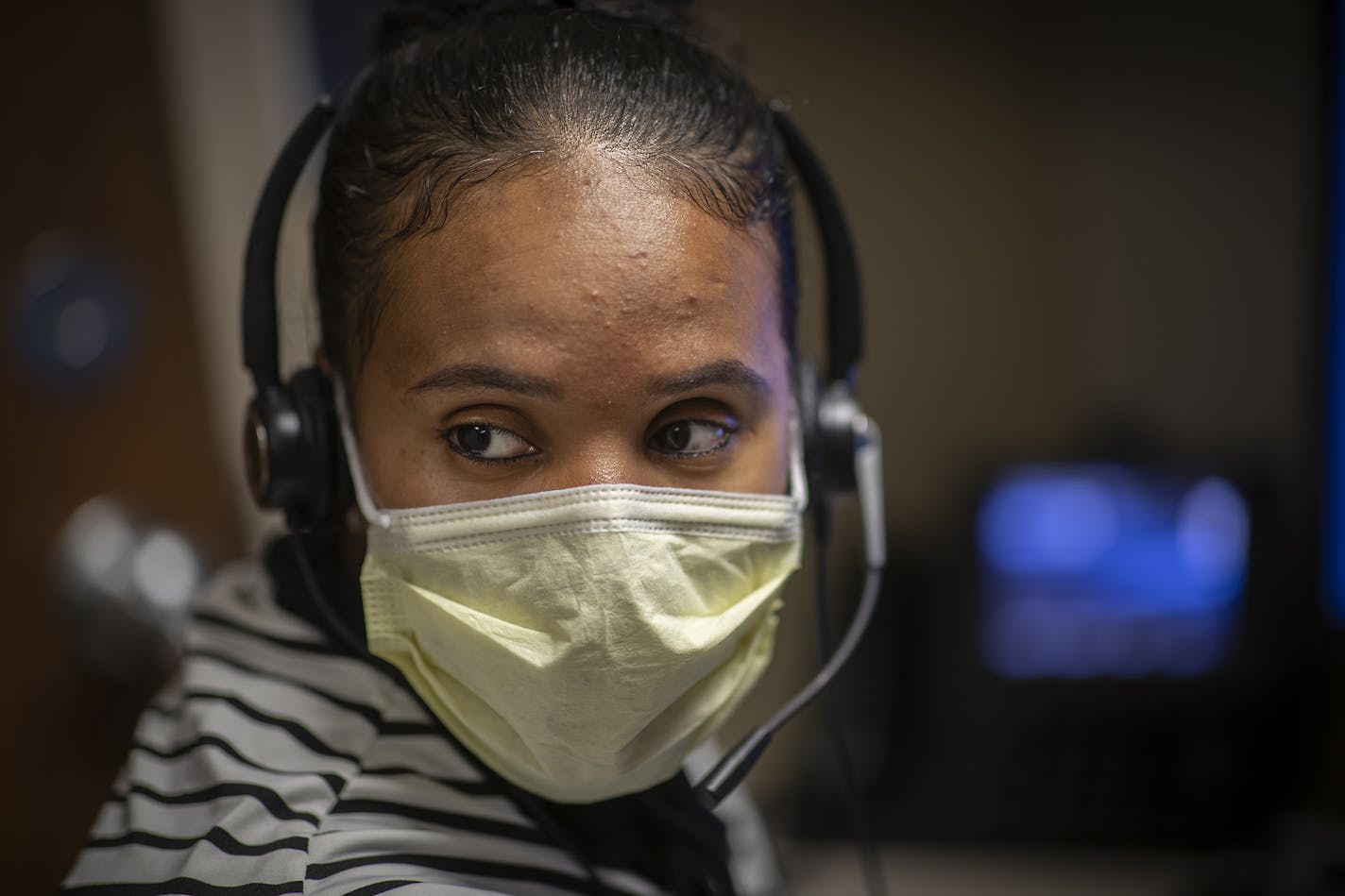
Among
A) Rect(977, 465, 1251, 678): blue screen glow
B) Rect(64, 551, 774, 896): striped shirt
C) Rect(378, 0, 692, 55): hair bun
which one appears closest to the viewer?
Rect(64, 551, 774, 896): striped shirt

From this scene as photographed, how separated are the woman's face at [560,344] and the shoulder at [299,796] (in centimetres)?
15

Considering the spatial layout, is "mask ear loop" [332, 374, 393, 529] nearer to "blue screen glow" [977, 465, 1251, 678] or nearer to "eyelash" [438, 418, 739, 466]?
"eyelash" [438, 418, 739, 466]

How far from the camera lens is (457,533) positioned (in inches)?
23.0

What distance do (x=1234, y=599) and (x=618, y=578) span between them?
109 centimetres

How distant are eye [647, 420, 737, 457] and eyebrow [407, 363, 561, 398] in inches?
3.5

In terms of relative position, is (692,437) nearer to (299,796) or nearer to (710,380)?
(710,380)

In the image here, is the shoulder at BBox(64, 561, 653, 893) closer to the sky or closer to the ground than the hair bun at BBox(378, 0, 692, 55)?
closer to the ground

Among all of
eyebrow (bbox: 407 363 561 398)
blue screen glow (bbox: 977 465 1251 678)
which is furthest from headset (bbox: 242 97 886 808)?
blue screen glow (bbox: 977 465 1251 678)

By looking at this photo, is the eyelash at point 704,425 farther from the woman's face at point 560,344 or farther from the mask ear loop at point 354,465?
the mask ear loop at point 354,465

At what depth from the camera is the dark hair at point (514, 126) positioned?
60 centimetres

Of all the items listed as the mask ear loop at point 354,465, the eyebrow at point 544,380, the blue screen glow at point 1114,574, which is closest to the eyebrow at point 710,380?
the eyebrow at point 544,380

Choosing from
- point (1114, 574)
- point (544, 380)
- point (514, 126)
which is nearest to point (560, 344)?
point (544, 380)

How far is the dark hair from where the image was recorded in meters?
0.60

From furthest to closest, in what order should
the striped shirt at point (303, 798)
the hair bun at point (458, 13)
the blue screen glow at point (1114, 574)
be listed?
the blue screen glow at point (1114, 574) < the hair bun at point (458, 13) < the striped shirt at point (303, 798)
